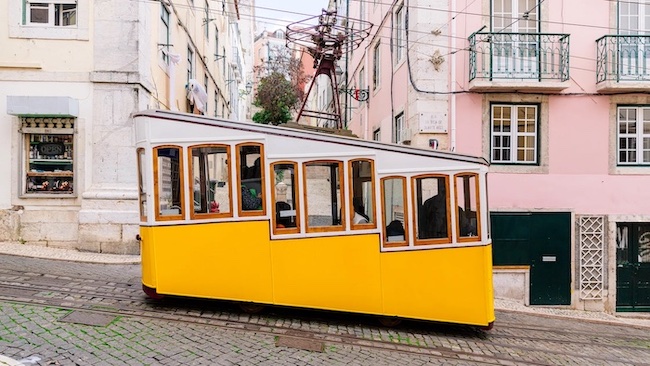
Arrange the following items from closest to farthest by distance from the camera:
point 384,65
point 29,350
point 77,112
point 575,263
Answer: point 29,350, point 77,112, point 575,263, point 384,65

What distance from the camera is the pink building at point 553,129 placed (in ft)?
40.0

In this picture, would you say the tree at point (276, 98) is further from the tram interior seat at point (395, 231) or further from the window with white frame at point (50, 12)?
the tram interior seat at point (395, 231)

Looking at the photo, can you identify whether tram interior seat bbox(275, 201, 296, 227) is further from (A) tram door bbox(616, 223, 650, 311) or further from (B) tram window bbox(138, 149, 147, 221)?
(A) tram door bbox(616, 223, 650, 311)

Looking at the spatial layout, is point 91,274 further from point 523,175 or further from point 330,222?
point 523,175

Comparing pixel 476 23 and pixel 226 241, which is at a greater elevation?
pixel 476 23

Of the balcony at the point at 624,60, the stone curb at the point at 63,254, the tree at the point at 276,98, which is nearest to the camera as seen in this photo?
the stone curb at the point at 63,254

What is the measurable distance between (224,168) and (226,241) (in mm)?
968

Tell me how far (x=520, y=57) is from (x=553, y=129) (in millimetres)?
1943

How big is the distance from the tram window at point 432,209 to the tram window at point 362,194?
0.62m

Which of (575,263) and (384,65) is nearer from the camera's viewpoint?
(575,263)

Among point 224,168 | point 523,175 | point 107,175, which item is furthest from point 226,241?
point 523,175

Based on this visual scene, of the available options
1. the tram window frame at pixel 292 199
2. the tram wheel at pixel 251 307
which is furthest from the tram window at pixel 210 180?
the tram wheel at pixel 251 307

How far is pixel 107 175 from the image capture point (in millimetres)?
10859

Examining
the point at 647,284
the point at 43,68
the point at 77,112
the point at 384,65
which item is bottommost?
the point at 647,284
